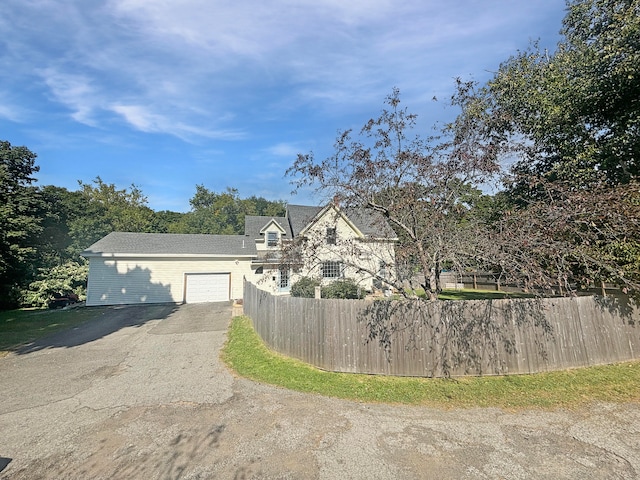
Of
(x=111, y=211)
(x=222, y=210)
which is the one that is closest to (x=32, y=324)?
(x=111, y=211)

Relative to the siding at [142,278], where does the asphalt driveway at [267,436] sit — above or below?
below

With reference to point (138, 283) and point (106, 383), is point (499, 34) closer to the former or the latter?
point (106, 383)

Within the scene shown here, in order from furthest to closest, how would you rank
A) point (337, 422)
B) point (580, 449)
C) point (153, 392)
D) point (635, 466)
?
point (153, 392) < point (337, 422) < point (580, 449) < point (635, 466)

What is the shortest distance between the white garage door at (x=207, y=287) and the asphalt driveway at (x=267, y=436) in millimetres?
12949

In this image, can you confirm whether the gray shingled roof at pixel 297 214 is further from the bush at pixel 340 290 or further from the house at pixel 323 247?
the bush at pixel 340 290

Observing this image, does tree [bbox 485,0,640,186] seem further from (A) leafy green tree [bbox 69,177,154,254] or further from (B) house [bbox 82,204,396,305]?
(A) leafy green tree [bbox 69,177,154,254]

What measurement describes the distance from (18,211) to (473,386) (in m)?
27.3

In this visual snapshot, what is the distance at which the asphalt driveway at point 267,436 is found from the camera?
357 centimetres

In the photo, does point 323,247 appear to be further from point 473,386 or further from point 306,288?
point 306,288

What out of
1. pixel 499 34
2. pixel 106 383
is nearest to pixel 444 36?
pixel 499 34

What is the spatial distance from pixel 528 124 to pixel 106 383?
15.3 metres

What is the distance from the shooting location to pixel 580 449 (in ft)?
12.7

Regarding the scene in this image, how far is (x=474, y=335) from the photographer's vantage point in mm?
6520

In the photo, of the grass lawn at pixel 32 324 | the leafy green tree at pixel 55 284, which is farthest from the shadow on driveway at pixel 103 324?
the leafy green tree at pixel 55 284
